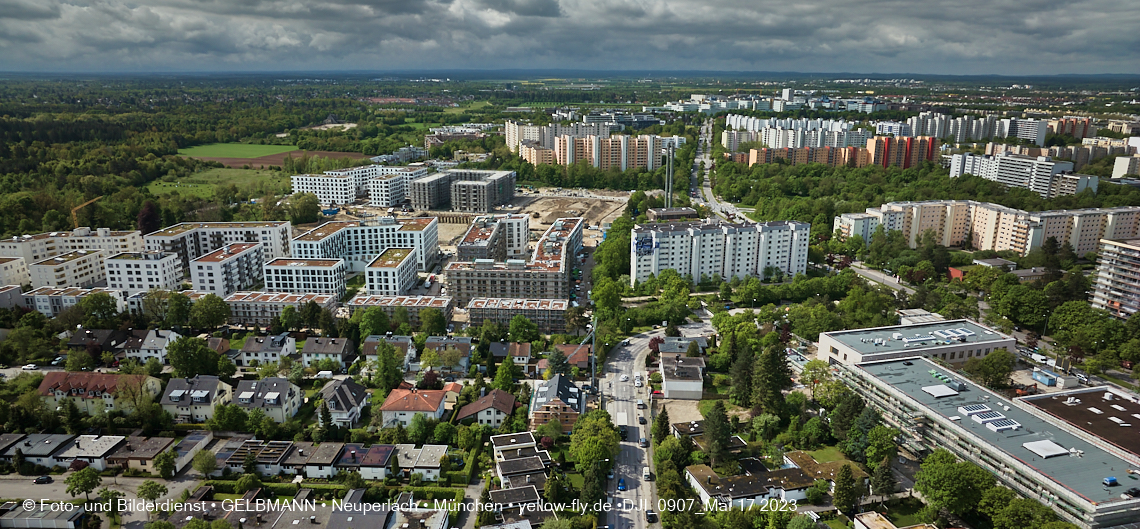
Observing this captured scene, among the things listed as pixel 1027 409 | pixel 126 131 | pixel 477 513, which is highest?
pixel 126 131

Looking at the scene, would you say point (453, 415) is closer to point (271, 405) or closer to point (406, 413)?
point (406, 413)

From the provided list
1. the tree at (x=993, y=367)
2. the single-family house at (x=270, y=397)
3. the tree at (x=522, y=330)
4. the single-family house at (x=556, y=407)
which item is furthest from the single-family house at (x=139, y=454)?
the tree at (x=993, y=367)

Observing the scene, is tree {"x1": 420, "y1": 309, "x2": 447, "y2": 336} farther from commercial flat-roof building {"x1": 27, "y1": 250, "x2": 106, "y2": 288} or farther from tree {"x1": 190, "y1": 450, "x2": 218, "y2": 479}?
commercial flat-roof building {"x1": 27, "y1": 250, "x2": 106, "y2": 288}

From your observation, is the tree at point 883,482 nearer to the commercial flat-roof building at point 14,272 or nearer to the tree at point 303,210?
the commercial flat-roof building at point 14,272

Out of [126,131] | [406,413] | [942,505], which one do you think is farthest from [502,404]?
[126,131]

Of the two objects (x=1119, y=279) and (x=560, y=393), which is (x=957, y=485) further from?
(x=1119, y=279)

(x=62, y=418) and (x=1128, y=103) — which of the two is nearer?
(x=62, y=418)
